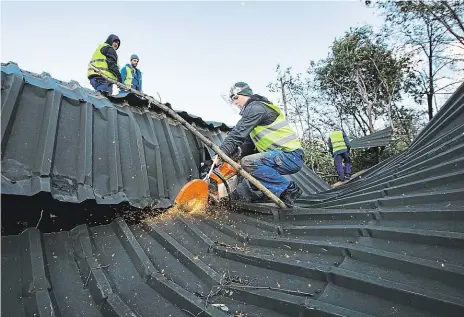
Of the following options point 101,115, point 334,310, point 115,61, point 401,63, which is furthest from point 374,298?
point 401,63

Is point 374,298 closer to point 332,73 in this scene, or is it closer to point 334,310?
point 334,310

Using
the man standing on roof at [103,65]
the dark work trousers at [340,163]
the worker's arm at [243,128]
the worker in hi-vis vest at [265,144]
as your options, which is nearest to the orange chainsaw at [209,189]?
the worker in hi-vis vest at [265,144]

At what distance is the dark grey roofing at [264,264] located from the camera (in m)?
1.47

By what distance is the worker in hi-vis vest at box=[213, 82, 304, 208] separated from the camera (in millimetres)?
3240

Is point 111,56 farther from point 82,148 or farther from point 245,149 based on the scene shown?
point 82,148

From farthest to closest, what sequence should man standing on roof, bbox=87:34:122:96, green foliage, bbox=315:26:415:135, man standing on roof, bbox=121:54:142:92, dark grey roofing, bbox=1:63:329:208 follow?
green foliage, bbox=315:26:415:135 → man standing on roof, bbox=121:54:142:92 → man standing on roof, bbox=87:34:122:96 → dark grey roofing, bbox=1:63:329:208

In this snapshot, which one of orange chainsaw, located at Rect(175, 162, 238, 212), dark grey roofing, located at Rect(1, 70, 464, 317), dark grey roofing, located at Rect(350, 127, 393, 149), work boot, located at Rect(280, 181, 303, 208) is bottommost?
dark grey roofing, located at Rect(1, 70, 464, 317)

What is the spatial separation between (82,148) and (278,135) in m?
2.01

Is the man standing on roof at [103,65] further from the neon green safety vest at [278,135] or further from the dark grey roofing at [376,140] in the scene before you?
the dark grey roofing at [376,140]

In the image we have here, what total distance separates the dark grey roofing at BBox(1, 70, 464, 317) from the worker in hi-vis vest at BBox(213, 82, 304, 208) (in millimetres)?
720

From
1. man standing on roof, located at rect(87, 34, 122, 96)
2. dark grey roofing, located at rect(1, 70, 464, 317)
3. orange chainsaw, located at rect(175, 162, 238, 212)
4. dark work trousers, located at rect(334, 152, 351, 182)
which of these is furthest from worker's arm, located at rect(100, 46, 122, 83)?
dark work trousers, located at rect(334, 152, 351, 182)

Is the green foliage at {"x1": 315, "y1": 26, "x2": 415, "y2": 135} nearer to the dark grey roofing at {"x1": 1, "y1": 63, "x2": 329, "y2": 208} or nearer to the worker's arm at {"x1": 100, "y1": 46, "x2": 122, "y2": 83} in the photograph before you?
the worker's arm at {"x1": 100, "y1": 46, "x2": 122, "y2": 83}

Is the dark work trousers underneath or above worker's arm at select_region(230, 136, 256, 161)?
underneath

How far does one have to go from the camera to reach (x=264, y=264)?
1.98 metres
